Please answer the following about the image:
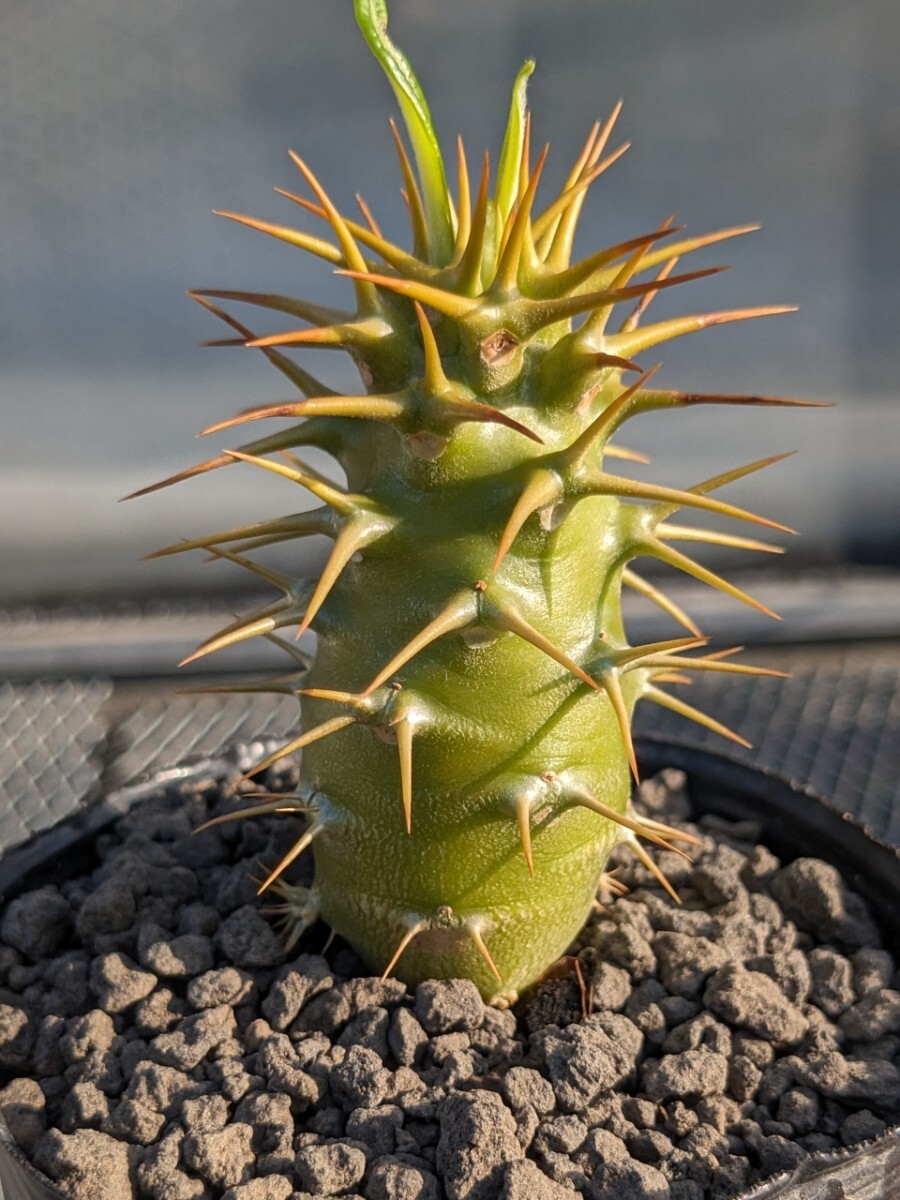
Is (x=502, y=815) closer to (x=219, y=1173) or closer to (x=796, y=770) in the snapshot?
(x=219, y=1173)

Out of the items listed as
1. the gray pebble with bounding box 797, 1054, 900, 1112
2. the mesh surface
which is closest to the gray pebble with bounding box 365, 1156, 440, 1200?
the gray pebble with bounding box 797, 1054, 900, 1112

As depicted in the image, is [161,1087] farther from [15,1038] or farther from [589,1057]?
[589,1057]

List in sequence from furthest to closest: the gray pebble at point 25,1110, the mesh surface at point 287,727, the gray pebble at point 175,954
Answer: the mesh surface at point 287,727 → the gray pebble at point 175,954 → the gray pebble at point 25,1110

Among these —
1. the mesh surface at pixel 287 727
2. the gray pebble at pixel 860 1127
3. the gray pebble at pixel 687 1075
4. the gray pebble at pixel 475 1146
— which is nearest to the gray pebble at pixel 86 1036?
the gray pebble at pixel 475 1146

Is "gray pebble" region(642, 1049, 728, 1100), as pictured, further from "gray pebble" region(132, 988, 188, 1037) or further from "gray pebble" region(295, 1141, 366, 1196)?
"gray pebble" region(132, 988, 188, 1037)

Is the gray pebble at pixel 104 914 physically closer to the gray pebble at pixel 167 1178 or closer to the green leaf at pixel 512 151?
the gray pebble at pixel 167 1178

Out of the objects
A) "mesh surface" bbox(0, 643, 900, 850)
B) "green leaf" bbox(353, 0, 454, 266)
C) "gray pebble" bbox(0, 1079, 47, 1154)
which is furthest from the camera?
"mesh surface" bbox(0, 643, 900, 850)

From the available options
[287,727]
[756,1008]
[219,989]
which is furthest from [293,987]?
[287,727]

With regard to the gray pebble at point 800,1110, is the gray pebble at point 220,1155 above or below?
below

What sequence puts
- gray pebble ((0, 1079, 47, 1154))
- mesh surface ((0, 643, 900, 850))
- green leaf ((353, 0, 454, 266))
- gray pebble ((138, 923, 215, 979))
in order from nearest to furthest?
green leaf ((353, 0, 454, 266))
gray pebble ((0, 1079, 47, 1154))
gray pebble ((138, 923, 215, 979))
mesh surface ((0, 643, 900, 850))
